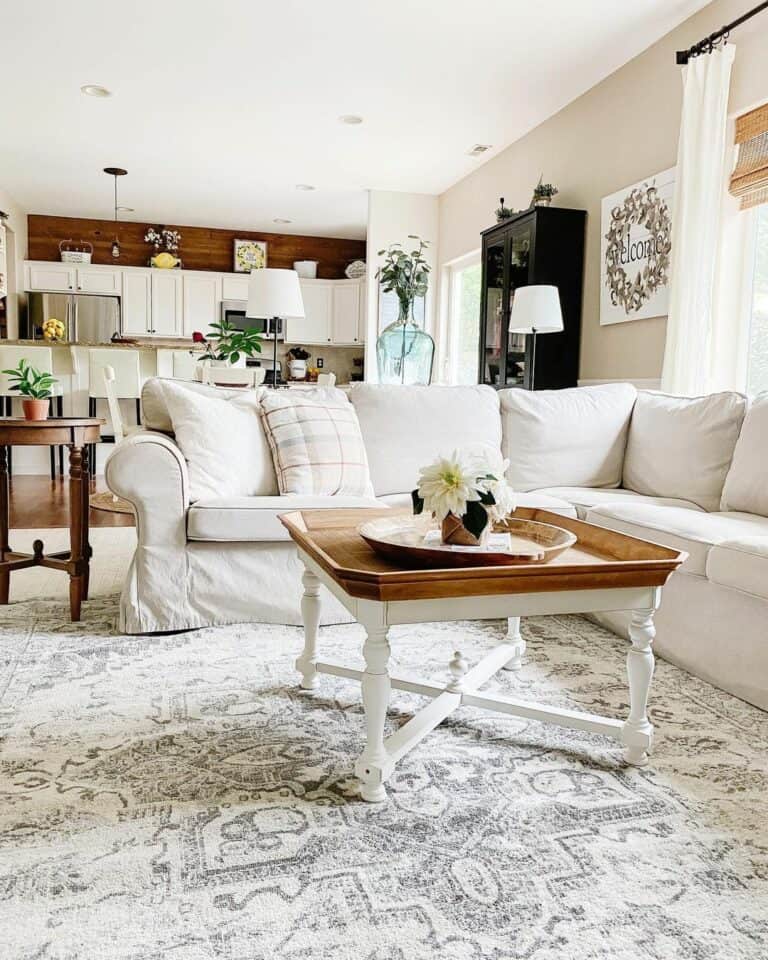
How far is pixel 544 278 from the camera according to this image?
498 centimetres

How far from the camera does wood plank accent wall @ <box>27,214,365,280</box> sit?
9094 millimetres

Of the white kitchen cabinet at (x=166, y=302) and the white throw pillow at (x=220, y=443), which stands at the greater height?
the white kitchen cabinet at (x=166, y=302)

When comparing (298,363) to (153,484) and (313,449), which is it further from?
(153,484)

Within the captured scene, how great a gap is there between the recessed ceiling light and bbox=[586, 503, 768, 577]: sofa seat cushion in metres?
4.31

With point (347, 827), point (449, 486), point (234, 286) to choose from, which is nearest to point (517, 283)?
point (449, 486)

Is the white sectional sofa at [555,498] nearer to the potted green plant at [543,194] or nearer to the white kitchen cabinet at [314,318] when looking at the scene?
the potted green plant at [543,194]

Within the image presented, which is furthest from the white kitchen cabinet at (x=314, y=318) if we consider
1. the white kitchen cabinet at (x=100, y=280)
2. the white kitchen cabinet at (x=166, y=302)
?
the white kitchen cabinet at (x=100, y=280)

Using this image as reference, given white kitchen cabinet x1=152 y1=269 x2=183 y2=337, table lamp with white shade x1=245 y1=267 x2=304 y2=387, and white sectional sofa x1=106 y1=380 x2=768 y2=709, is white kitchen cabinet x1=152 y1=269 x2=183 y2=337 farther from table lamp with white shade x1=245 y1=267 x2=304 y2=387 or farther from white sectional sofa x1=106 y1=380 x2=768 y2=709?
white sectional sofa x1=106 y1=380 x2=768 y2=709

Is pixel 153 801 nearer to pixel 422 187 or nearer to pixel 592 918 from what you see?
pixel 592 918

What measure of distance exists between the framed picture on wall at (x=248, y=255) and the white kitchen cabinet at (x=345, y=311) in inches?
38.3

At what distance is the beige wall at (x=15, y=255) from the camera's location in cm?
830

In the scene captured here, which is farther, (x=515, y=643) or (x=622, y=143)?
(x=622, y=143)

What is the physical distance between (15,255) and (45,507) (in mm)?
4689

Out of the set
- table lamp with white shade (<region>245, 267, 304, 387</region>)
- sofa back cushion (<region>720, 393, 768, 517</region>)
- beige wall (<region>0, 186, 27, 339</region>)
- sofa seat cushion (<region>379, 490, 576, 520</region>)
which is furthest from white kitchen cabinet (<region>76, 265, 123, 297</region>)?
sofa back cushion (<region>720, 393, 768, 517</region>)
